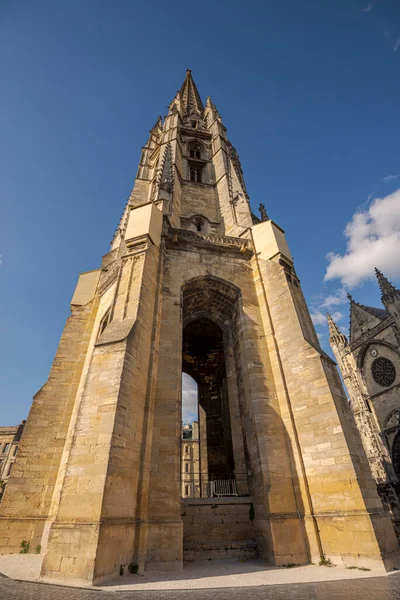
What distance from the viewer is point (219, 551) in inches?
266

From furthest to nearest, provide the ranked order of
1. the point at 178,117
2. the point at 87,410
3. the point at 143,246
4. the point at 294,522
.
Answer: the point at 178,117 < the point at 143,246 < the point at 294,522 < the point at 87,410

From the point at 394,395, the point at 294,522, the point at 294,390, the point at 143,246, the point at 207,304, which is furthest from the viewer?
the point at 394,395

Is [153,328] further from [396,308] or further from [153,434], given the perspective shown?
[396,308]

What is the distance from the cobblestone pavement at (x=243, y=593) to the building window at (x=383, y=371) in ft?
92.7

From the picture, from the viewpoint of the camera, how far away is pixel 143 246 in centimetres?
952

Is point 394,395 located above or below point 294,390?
above

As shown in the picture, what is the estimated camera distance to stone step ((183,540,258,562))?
6645 millimetres

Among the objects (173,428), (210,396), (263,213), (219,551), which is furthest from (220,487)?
(263,213)

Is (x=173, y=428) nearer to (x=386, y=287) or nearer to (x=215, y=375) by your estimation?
(x=215, y=375)

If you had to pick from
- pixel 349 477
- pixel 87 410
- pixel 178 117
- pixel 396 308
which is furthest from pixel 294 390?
pixel 396 308

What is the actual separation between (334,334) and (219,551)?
112 ft

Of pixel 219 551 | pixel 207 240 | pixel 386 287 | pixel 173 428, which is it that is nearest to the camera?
pixel 219 551

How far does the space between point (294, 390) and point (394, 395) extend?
83.3 feet

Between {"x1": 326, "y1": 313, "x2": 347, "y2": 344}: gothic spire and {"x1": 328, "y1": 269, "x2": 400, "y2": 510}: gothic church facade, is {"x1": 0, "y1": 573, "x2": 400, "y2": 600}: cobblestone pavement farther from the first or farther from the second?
{"x1": 326, "y1": 313, "x2": 347, "y2": 344}: gothic spire
